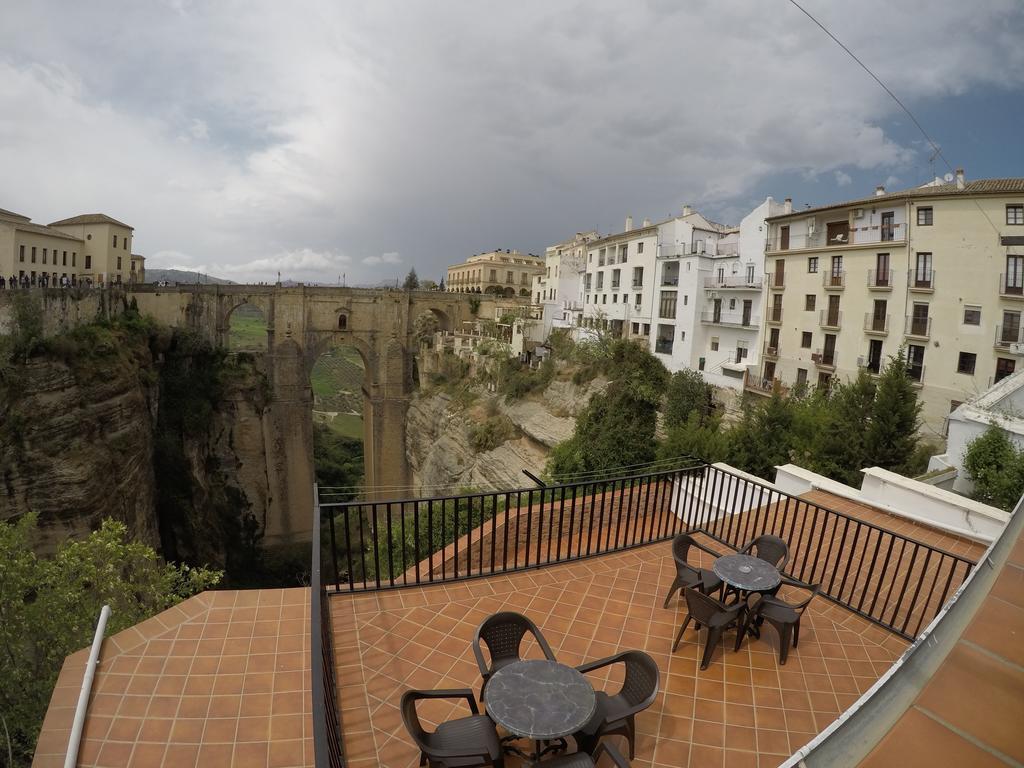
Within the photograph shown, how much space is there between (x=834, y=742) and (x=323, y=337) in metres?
39.6

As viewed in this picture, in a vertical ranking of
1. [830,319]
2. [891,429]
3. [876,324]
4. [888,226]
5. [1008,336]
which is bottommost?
[891,429]

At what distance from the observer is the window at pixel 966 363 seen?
20016mm

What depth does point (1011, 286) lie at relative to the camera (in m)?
19.3

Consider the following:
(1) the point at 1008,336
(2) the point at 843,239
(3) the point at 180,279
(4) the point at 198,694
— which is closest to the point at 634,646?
(4) the point at 198,694

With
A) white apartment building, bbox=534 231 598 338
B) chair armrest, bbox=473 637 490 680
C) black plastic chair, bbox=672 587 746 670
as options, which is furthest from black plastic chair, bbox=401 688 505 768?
white apartment building, bbox=534 231 598 338

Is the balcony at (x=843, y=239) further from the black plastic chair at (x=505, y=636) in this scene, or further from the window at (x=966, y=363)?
the black plastic chair at (x=505, y=636)

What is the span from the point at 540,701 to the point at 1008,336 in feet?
79.1

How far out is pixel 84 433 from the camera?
68.1 feet

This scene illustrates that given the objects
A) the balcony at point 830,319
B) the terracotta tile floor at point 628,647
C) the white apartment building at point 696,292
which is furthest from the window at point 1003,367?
the terracotta tile floor at point 628,647

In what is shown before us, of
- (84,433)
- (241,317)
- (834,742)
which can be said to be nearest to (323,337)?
(84,433)

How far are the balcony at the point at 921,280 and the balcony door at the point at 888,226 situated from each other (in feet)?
6.45

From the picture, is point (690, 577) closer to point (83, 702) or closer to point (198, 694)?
point (198, 694)

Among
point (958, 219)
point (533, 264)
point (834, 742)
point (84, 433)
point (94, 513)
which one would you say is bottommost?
point (94, 513)

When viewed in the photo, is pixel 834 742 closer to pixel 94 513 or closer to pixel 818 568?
pixel 818 568
